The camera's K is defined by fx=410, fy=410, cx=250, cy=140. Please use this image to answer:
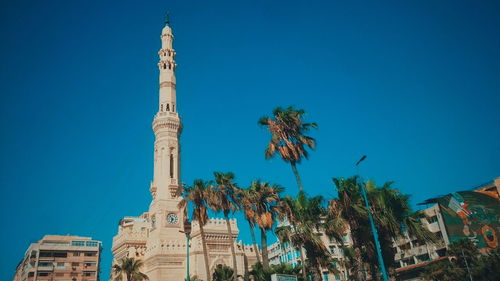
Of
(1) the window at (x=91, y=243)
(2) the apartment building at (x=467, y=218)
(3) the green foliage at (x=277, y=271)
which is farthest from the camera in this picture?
(1) the window at (x=91, y=243)

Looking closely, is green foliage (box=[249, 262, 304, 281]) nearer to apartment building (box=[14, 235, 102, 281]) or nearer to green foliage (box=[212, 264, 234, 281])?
green foliage (box=[212, 264, 234, 281])

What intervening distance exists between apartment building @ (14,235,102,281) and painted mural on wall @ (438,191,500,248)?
70.1m

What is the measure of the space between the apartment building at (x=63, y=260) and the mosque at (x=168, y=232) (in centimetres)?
4021

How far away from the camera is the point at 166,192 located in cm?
4825

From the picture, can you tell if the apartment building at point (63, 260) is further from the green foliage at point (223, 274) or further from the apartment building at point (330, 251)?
the green foliage at point (223, 274)

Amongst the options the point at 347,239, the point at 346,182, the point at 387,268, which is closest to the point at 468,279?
the point at 387,268

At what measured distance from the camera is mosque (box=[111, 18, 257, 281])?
41.9 m

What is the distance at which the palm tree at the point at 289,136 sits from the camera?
108 ft

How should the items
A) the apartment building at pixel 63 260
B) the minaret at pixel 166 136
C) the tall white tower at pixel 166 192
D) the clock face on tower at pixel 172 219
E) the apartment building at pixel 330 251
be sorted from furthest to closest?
1. the apartment building at pixel 63 260
2. the apartment building at pixel 330 251
3. the minaret at pixel 166 136
4. the clock face on tower at pixel 172 219
5. the tall white tower at pixel 166 192

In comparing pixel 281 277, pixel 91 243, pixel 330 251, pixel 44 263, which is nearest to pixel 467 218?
pixel 330 251

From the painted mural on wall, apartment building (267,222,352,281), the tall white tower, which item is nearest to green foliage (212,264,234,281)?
the tall white tower

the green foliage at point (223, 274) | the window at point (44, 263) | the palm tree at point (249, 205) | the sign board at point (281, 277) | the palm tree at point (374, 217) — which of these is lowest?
the sign board at point (281, 277)

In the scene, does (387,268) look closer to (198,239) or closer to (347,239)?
(198,239)

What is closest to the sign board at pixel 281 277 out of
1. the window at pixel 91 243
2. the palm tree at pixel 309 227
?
the palm tree at pixel 309 227
